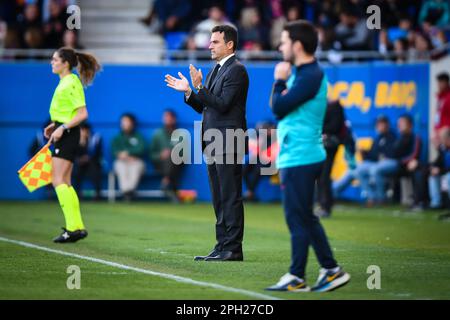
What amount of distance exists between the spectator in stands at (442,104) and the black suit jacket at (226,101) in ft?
Result: 34.8

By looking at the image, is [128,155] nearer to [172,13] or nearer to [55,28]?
[55,28]

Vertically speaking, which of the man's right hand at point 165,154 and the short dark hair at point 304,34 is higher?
the short dark hair at point 304,34

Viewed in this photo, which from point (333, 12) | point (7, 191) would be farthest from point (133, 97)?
point (333, 12)

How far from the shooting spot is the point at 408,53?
23.8 meters

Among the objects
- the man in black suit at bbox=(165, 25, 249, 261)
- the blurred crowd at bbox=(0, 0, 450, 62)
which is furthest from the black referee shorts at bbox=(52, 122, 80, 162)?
the blurred crowd at bbox=(0, 0, 450, 62)

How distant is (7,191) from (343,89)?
8.08 meters

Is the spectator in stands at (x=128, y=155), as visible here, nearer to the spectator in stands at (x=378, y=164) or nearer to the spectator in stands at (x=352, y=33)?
the spectator in stands at (x=378, y=164)

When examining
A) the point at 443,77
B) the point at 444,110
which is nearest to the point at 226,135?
the point at 444,110

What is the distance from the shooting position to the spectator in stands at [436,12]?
24.3 metres

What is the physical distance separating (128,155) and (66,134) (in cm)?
1099

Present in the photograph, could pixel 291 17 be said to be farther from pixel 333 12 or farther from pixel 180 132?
pixel 180 132

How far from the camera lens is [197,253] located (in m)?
12.2

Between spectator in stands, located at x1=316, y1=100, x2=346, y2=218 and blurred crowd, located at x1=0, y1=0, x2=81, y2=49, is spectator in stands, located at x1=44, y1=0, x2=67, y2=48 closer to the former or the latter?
blurred crowd, located at x1=0, y1=0, x2=81, y2=49

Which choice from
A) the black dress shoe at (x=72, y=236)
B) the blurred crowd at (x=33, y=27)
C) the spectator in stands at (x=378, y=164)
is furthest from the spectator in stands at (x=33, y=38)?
the black dress shoe at (x=72, y=236)
